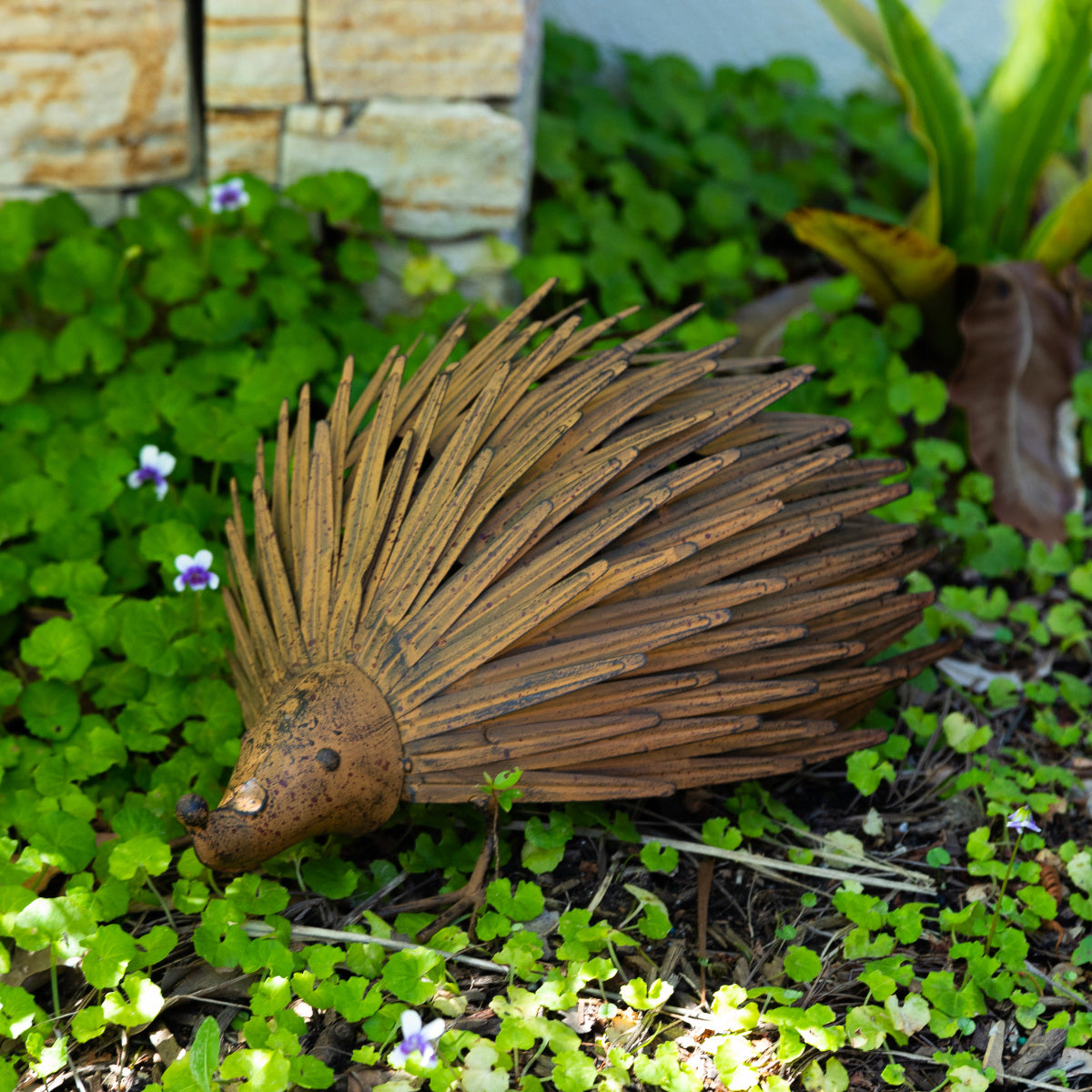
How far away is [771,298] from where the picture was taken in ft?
9.05

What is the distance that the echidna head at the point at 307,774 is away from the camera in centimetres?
133

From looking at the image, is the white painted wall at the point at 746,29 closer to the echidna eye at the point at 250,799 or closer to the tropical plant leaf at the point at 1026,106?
the tropical plant leaf at the point at 1026,106

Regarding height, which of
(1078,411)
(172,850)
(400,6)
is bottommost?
(172,850)

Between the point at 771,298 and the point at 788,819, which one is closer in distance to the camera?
the point at 788,819

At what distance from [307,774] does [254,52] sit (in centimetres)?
177

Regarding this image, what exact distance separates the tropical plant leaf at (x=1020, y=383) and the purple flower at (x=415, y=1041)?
1614 millimetres

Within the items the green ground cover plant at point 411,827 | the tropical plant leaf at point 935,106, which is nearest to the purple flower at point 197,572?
the green ground cover plant at point 411,827

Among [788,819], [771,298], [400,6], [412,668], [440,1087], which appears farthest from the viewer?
[771,298]

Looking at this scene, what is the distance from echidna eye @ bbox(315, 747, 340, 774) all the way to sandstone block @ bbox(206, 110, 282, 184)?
1.68 m

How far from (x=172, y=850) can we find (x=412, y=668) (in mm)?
508

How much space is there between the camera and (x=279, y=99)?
247 cm

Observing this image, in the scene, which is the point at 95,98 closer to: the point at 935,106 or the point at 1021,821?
the point at 935,106

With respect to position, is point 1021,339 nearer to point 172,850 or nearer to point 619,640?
point 619,640

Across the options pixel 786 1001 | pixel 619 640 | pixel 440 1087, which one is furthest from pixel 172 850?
pixel 786 1001
